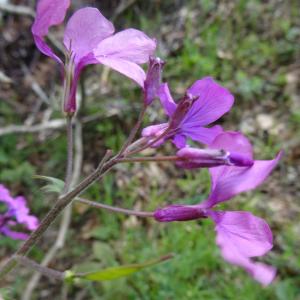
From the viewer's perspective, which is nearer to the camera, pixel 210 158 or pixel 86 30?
pixel 210 158

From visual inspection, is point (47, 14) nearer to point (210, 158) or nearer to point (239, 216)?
point (210, 158)

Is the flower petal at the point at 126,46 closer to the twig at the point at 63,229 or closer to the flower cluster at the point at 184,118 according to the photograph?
the flower cluster at the point at 184,118

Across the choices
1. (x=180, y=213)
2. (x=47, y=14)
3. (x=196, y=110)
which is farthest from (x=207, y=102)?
(x=47, y=14)

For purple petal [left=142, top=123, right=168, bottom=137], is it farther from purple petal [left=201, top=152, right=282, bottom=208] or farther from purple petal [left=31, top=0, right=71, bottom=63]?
purple petal [left=31, top=0, right=71, bottom=63]

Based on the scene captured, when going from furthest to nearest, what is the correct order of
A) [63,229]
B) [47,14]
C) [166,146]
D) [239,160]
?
[166,146], [63,229], [47,14], [239,160]

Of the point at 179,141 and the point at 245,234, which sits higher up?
the point at 179,141

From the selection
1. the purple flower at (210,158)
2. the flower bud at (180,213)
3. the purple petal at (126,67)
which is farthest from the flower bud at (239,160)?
the purple petal at (126,67)

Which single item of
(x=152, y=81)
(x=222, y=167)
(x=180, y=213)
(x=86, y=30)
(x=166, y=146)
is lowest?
(x=166, y=146)
